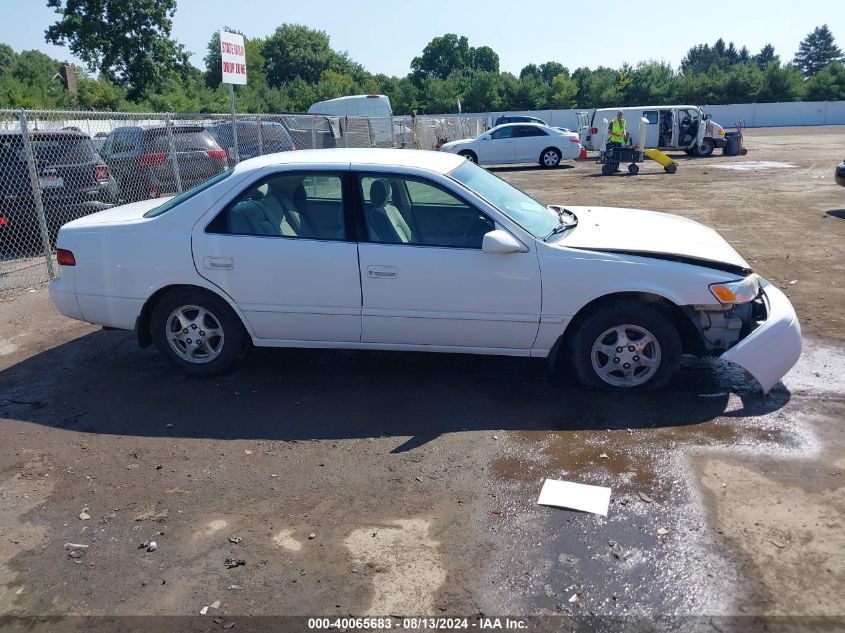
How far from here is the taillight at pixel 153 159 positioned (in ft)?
40.3

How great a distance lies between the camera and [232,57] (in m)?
11.3

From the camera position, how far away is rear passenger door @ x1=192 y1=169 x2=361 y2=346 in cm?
520

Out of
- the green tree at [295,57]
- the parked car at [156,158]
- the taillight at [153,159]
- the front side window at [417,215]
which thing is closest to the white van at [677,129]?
the parked car at [156,158]

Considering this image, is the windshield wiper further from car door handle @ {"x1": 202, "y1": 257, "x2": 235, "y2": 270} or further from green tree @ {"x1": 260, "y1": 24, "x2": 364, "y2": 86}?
green tree @ {"x1": 260, "y1": 24, "x2": 364, "y2": 86}

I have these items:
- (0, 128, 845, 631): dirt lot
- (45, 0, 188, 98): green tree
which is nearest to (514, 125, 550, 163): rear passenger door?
(0, 128, 845, 631): dirt lot

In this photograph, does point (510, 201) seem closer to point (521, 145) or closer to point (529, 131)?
point (521, 145)

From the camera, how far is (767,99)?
63.2 metres

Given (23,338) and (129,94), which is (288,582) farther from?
(129,94)

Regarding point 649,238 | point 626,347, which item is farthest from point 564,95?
point 626,347

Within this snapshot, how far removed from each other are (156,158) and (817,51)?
13207 cm

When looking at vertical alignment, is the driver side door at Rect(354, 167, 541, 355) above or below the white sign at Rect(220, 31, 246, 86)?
below

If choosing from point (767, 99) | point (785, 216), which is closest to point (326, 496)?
point (785, 216)

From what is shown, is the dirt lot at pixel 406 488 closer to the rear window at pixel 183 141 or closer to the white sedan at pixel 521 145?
the rear window at pixel 183 141

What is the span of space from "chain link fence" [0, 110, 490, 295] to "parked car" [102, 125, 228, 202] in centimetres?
2
